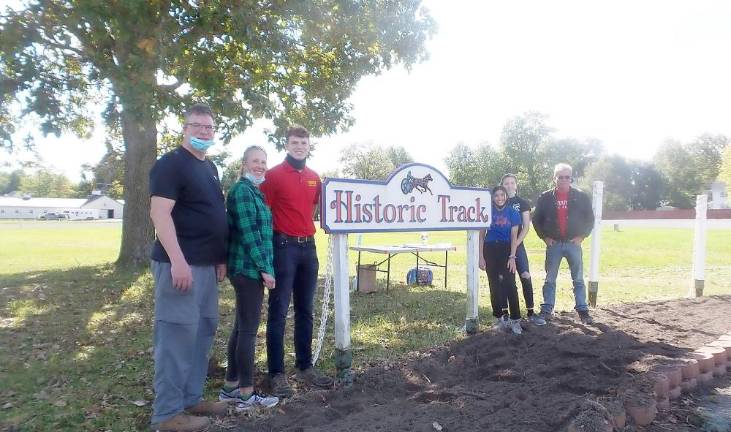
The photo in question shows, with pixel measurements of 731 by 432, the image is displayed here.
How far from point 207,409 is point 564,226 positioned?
4542 mm

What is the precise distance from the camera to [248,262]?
3.56m

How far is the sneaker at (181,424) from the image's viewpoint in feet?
10.5

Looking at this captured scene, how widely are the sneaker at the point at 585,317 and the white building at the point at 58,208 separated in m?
91.4

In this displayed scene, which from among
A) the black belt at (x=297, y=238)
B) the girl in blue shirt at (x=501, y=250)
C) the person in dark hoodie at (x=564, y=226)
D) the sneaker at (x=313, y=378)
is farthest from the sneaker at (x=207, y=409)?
the person in dark hoodie at (x=564, y=226)

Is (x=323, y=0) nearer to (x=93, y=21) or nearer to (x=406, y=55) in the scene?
(x=406, y=55)

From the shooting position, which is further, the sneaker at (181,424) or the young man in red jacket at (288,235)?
the young man in red jacket at (288,235)

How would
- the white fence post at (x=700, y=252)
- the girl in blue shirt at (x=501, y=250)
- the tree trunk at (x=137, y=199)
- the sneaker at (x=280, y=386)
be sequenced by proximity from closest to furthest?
1. the sneaker at (x=280, y=386)
2. the girl in blue shirt at (x=501, y=250)
3. the white fence post at (x=700, y=252)
4. the tree trunk at (x=137, y=199)

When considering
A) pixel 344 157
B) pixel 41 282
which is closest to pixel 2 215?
pixel 344 157

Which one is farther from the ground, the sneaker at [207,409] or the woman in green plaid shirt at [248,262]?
the woman in green plaid shirt at [248,262]

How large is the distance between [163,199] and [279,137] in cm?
823

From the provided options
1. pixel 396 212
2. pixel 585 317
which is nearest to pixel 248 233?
pixel 396 212

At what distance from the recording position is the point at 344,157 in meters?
68.1

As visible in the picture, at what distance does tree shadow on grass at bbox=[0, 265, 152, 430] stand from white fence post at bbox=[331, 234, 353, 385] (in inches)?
70.2

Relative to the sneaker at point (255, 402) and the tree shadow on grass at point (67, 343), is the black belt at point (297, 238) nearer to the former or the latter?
the sneaker at point (255, 402)
